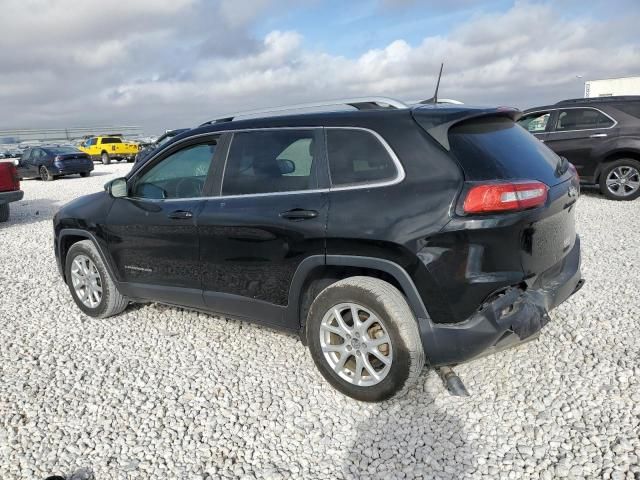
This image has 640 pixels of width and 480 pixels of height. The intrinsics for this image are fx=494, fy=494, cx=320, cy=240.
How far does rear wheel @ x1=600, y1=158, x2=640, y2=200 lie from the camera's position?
29.1ft

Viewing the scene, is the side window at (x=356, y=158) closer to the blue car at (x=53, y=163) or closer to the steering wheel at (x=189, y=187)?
the steering wheel at (x=189, y=187)

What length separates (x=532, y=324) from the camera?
2.74 metres

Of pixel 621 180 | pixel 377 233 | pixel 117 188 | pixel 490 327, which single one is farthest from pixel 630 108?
pixel 117 188

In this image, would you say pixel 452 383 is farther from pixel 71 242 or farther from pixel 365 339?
pixel 71 242

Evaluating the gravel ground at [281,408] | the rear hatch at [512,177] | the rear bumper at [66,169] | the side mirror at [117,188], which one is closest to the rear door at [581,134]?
the gravel ground at [281,408]

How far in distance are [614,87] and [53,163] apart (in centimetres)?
4259

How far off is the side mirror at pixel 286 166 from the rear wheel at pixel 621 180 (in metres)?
8.00

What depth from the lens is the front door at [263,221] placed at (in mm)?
3014

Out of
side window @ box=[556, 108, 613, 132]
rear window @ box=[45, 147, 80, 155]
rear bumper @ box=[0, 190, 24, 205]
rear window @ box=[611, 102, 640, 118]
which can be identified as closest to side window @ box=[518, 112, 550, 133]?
side window @ box=[556, 108, 613, 132]

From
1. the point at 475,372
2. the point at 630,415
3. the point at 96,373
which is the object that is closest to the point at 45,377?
the point at 96,373

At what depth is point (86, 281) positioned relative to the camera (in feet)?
14.8

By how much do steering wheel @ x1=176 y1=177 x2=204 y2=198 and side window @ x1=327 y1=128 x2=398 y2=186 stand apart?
1.11 meters

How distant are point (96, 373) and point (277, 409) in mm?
1431

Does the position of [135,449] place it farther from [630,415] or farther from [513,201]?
[630,415]
